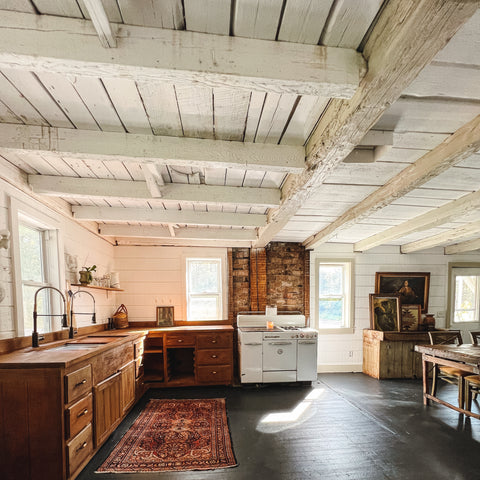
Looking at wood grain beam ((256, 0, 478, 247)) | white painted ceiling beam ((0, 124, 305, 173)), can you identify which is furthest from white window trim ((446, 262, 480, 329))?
white painted ceiling beam ((0, 124, 305, 173))

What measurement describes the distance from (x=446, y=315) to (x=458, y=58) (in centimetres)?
620

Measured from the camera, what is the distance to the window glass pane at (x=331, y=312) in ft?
19.0

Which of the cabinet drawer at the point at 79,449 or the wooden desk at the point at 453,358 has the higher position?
the wooden desk at the point at 453,358

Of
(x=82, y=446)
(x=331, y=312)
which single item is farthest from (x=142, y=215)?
(x=331, y=312)

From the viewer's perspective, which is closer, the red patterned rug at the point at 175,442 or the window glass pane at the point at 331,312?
the red patterned rug at the point at 175,442

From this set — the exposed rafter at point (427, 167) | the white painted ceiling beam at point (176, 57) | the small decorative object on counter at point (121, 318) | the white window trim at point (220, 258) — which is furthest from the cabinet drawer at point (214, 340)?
the white painted ceiling beam at point (176, 57)

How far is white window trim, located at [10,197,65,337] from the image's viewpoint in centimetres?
256

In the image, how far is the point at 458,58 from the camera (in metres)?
1.29

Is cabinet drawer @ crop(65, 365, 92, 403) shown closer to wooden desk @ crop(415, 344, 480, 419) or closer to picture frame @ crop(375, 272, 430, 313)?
wooden desk @ crop(415, 344, 480, 419)

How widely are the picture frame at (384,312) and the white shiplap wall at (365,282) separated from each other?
0.15 meters

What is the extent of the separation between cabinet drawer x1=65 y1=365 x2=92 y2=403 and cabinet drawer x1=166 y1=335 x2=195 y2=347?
205cm

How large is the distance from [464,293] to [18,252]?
7.71m

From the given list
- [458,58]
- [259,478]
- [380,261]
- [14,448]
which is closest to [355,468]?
[259,478]

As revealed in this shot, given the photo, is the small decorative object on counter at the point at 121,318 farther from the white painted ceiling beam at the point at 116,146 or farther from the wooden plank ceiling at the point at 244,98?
the white painted ceiling beam at the point at 116,146
